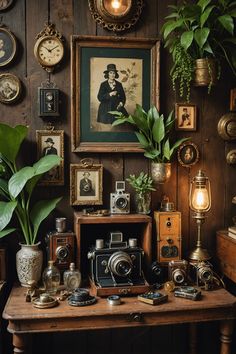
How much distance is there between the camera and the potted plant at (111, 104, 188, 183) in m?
2.99

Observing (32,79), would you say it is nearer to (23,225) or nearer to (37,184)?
(37,184)

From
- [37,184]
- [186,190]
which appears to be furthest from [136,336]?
[37,184]

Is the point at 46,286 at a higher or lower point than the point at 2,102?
lower

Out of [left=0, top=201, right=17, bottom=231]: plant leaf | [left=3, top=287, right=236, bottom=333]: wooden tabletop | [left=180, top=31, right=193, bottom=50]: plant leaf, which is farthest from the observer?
[left=180, top=31, right=193, bottom=50]: plant leaf

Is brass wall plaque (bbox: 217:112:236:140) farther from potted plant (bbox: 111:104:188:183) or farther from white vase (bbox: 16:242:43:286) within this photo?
white vase (bbox: 16:242:43:286)

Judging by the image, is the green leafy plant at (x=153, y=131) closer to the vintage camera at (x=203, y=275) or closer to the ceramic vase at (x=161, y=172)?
the ceramic vase at (x=161, y=172)

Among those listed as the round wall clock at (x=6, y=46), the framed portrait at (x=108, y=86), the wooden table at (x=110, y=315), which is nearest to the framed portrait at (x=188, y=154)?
the framed portrait at (x=108, y=86)

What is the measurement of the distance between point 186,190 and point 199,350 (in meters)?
1.25

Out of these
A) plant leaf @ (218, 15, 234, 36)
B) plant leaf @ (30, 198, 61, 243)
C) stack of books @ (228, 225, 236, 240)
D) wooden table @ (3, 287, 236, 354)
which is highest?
plant leaf @ (218, 15, 234, 36)

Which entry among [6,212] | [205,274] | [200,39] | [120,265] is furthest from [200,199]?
[6,212]

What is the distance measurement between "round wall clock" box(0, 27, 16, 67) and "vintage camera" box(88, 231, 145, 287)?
4.50 ft

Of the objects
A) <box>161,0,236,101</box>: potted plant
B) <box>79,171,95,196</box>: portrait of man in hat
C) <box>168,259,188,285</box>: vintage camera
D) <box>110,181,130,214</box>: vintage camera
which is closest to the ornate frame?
<box>161,0,236,101</box>: potted plant

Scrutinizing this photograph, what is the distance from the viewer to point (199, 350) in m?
3.34

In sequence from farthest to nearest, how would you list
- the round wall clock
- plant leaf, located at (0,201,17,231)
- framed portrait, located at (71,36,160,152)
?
framed portrait, located at (71,36,160,152) → the round wall clock → plant leaf, located at (0,201,17,231)
